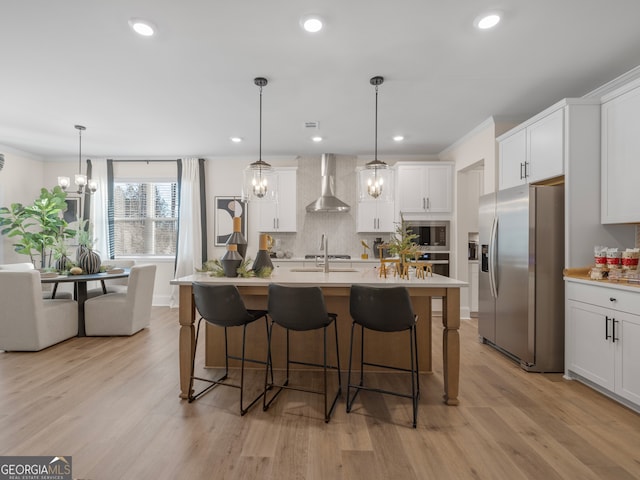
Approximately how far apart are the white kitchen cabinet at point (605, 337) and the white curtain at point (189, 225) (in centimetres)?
537

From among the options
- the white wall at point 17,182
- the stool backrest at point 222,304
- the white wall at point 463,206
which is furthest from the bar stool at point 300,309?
the white wall at point 17,182

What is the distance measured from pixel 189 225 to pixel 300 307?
15.0 feet

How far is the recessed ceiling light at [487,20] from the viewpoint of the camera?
2348 millimetres

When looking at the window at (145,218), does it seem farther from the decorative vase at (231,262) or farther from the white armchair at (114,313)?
the decorative vase at (231,262)

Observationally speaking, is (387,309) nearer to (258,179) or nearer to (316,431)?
(316,431)

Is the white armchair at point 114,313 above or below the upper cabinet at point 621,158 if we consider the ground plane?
below

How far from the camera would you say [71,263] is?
4828 millimetres

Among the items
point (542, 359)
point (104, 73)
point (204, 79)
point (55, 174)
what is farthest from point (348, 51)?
point (55, 174)

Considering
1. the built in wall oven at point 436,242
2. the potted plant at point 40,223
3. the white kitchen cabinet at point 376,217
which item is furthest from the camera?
the white kitchen cabinet at point 376,217

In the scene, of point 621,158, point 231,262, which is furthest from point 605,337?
point 231,262

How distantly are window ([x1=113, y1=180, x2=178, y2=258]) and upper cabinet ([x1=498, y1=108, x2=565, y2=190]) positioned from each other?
5.37m

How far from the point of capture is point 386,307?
2.39 meters

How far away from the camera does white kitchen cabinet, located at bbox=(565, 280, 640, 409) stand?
2.52m

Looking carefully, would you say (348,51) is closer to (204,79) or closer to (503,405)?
(204,79)
